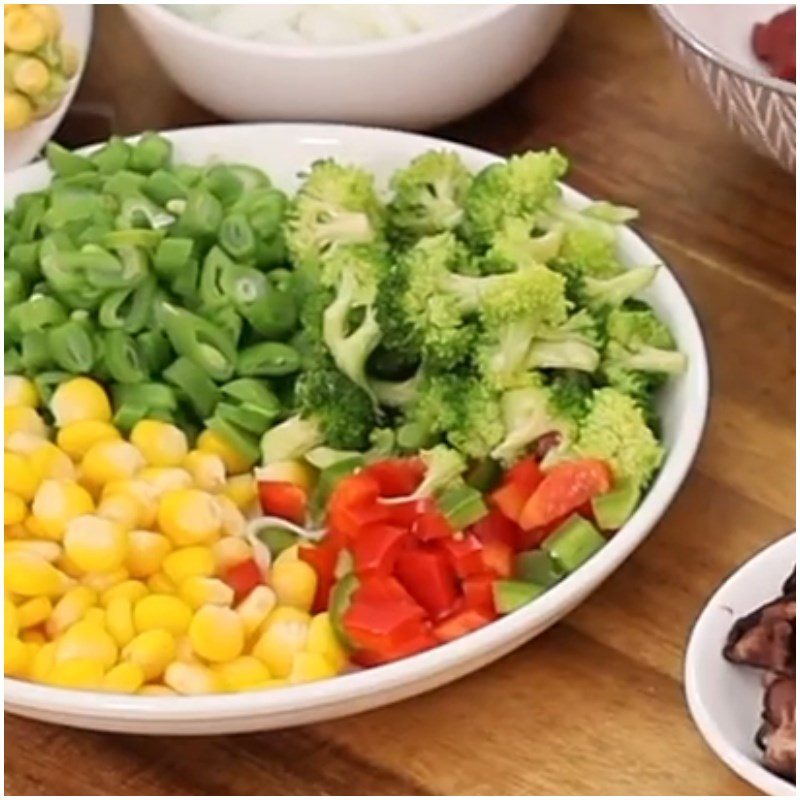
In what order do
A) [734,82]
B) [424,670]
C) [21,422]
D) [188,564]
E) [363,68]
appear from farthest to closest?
1. [363,68]
2. [734,82]
3. [21,422]
4. [188,564]
5. [424,670]

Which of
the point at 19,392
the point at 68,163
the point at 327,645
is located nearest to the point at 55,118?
the point at 68,163

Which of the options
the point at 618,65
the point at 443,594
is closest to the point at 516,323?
the point at 443,594

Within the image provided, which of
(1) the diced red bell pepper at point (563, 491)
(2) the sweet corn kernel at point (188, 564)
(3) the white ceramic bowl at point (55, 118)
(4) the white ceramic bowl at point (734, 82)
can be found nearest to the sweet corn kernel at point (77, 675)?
(2) the sweet corn kernel at point (188, 564)

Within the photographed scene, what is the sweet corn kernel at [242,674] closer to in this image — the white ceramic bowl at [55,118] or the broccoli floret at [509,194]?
the broccoli floret at [509,194]

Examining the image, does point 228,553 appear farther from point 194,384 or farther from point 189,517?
point 194,384

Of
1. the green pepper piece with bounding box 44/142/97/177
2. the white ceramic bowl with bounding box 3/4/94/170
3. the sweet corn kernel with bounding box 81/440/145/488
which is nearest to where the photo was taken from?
the sweet corn kernel with bounding box 81/440/145/488

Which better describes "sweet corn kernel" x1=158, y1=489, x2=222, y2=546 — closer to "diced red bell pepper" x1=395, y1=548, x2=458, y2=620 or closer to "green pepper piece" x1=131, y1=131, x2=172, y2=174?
"diced red bell pepper" x1=395, y1=548, x2=458, y2=620

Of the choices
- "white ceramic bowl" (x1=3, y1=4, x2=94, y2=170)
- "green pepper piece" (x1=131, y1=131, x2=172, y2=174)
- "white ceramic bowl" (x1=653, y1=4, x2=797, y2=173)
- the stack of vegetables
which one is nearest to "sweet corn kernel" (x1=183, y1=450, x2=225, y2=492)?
the stack of vegetables
